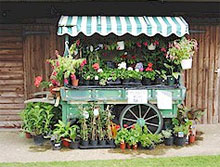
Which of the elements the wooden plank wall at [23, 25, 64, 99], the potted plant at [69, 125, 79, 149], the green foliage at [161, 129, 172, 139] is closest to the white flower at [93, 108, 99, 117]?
the potted plant at [69, 125, 79, 149]

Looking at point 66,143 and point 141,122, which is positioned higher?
point 141,122

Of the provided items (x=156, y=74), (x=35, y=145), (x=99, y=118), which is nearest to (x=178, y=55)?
(x=156, y=74)

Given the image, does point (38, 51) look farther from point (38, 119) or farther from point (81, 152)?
point (81, 152)

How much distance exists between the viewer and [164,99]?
21.2 feet

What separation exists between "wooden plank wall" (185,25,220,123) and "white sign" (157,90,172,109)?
5.17 feet

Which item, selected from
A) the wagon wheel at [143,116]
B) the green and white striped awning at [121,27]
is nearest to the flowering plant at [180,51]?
the green and white striped awning at [121,27]

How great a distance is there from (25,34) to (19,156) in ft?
8.70

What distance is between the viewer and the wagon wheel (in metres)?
6.61

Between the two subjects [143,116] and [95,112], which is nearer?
[95,112]

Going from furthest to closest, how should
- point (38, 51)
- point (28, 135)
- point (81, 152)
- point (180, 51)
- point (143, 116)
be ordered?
point (38, 51) < point (28, 135) < point (143, 116) < point (180, 51) < point (81, 152)

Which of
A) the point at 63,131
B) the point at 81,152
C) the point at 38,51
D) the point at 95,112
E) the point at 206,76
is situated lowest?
the point at 81,152

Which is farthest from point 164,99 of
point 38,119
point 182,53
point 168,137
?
point 38,119

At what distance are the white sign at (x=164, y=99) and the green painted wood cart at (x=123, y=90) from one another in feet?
0.13

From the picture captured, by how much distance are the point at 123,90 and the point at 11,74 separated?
2564 millimetres
